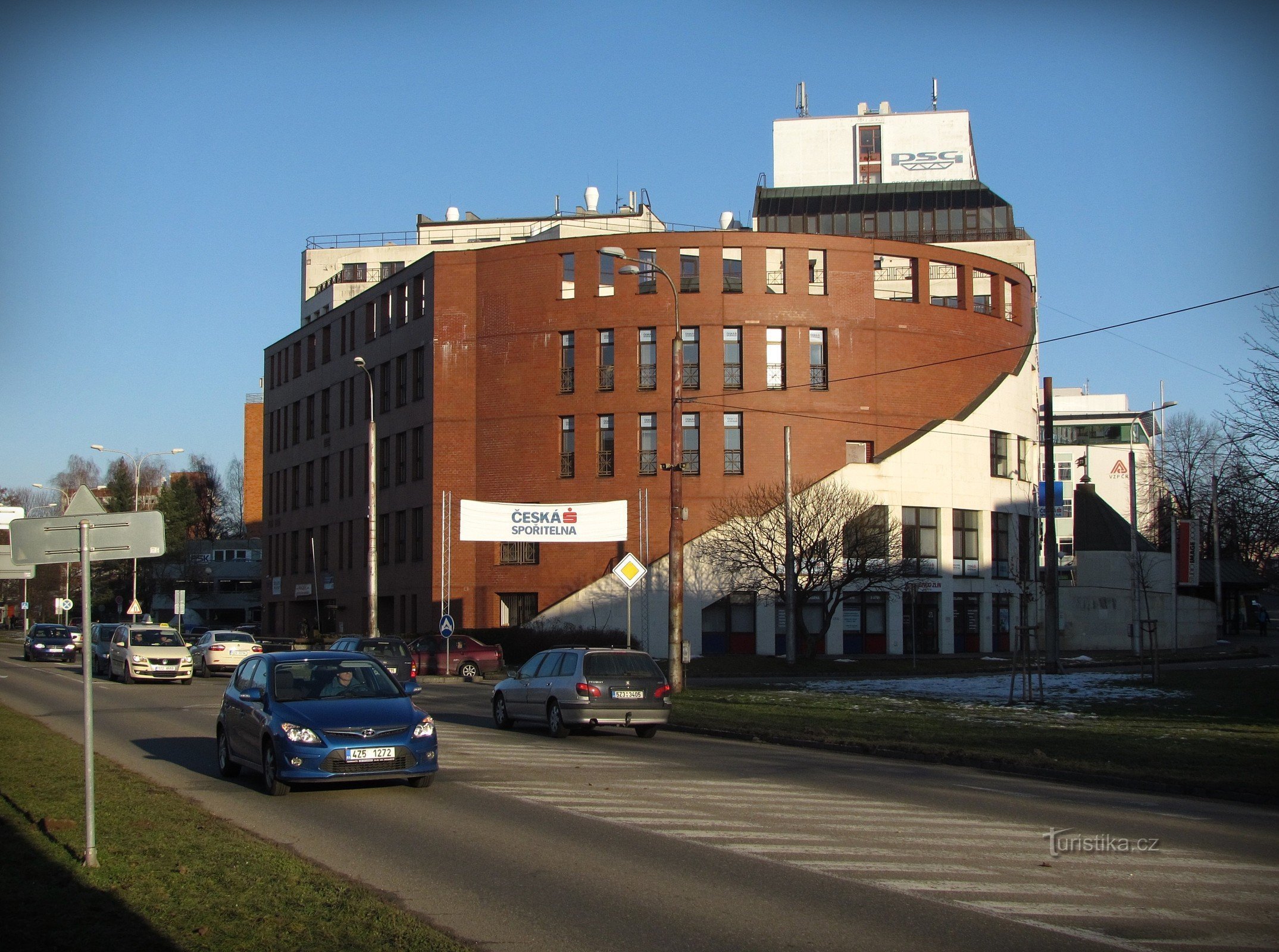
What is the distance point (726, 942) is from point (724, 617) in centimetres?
4474

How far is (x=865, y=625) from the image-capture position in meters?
52.2

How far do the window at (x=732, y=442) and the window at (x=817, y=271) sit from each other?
663 centimetres

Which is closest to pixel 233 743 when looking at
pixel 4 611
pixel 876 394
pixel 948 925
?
pixel 948 925

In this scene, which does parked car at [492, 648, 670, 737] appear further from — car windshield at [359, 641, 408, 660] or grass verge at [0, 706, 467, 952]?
car windshield at [359, 641, 408, 660]

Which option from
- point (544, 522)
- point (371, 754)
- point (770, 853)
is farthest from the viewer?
point (544, 522)

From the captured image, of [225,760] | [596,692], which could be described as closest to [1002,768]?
[596,692]

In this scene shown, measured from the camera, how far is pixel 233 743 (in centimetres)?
1462

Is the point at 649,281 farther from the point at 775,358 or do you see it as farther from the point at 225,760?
the point at 225,760

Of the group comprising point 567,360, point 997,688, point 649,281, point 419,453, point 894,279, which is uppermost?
point 894,279

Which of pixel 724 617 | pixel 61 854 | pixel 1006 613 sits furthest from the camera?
pixel 1006 613

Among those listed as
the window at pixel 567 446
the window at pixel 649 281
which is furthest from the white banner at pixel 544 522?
the window at pixel 649 281

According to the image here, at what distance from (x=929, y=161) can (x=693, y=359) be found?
3830 cm

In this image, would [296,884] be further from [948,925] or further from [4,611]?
[4,611]

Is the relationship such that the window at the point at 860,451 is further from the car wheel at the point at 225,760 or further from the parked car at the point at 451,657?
the car wheel at the point at 225,760
